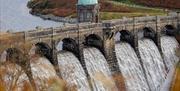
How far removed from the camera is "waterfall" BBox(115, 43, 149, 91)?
8425 centimetres

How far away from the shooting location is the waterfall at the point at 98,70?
7775cm

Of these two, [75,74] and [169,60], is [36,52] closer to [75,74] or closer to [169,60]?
[75,74]

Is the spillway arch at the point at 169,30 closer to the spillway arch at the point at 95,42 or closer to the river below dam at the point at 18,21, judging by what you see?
the spillway arch at the point at 95,42

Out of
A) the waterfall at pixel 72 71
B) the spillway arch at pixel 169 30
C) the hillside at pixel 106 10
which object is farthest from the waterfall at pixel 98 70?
the hillside at pixel 106 10

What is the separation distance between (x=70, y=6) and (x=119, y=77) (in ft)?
368

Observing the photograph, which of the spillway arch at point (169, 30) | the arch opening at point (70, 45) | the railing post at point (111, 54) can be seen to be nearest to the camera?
the arch opening at point (70, 45)

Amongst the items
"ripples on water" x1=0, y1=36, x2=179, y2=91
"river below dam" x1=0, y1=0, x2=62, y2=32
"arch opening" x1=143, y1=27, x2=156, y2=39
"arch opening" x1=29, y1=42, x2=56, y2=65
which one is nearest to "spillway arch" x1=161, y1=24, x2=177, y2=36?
"ripples on water" x1=0, y1=36, x2=179, y2=91

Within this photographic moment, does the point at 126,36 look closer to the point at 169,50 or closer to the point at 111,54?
the point at 111,54

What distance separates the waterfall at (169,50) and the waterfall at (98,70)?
18.5 metres

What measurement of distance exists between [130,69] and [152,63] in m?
7.35

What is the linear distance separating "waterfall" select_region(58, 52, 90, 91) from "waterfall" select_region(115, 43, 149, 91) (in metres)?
9.99

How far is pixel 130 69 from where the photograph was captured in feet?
280

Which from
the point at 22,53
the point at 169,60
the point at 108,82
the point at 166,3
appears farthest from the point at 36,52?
the point at 166,3

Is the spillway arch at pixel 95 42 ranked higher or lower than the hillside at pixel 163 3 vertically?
higher
